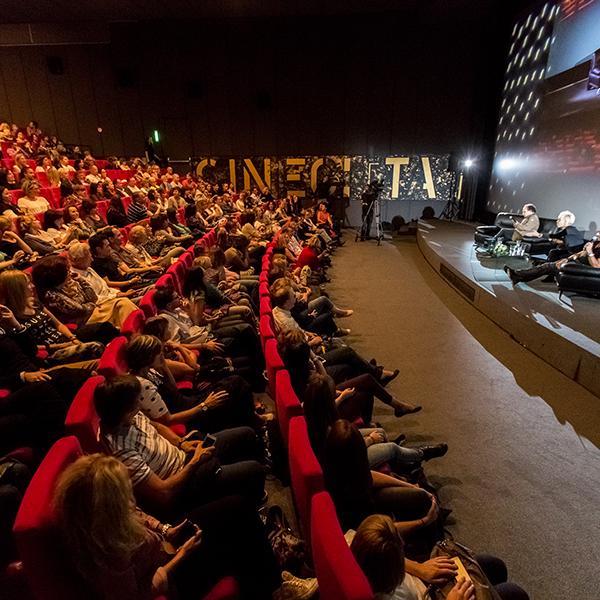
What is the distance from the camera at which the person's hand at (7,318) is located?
2.09 metres

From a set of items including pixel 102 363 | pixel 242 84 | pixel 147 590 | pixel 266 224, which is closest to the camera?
pixel 147 590

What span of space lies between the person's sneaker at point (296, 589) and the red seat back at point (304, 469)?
17 cm

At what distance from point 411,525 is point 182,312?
195 centimetres

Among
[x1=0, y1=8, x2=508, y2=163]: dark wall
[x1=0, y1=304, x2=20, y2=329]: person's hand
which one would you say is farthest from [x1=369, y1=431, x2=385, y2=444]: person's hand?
[x1=0, y1=8, x2=508, y2=163]: dark wall

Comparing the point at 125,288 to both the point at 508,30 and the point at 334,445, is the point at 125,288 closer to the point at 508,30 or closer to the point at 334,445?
the point at 334,445

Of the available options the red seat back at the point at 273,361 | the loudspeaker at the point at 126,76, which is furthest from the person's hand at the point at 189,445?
the loudspeaker at the point at 126,76

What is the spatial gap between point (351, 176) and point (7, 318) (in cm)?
1037

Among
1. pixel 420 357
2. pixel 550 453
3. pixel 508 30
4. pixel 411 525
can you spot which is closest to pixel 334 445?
pixel 411 525

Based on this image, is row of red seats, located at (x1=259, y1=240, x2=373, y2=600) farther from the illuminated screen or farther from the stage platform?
the illuminated screen

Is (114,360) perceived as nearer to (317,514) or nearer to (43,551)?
(43,551)

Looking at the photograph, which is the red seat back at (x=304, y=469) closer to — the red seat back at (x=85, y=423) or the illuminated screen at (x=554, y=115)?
the red seat back at (x=85, y=423)

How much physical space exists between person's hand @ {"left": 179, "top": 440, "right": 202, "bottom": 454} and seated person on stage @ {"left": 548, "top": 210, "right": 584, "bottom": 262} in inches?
200

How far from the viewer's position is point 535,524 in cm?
192

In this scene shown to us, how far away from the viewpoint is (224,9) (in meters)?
9.86
